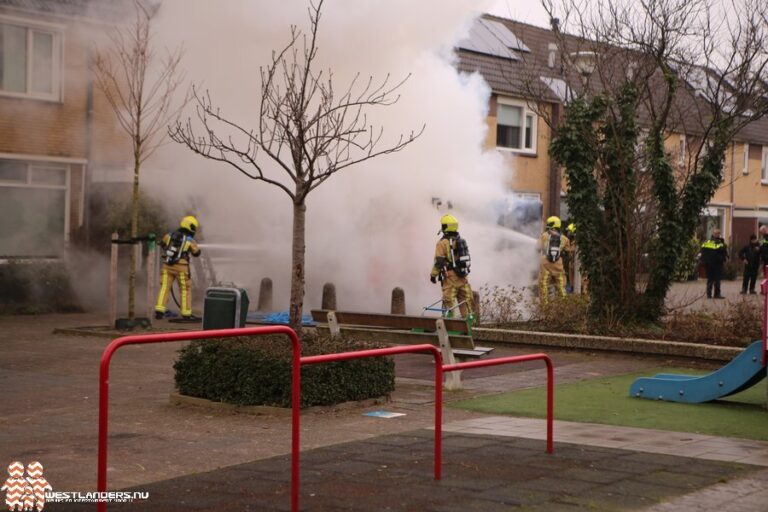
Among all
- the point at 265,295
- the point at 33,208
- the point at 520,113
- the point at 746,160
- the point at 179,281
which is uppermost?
the point at 520,113

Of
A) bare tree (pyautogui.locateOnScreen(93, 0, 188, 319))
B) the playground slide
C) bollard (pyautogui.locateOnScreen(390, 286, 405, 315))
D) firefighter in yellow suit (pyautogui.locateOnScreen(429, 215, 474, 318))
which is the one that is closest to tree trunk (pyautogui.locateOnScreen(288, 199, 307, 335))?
the playground slide

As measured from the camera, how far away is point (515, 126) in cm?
3173

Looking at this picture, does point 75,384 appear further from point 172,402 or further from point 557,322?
point 557,322

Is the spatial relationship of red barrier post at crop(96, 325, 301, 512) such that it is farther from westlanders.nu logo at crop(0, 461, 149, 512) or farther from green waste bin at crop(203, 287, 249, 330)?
green waste bin at crop(203, 287, 249, 330)

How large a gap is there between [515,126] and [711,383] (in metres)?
22.0

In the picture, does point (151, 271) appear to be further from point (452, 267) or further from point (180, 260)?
point (452, 267)

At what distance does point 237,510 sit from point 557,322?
401 inches

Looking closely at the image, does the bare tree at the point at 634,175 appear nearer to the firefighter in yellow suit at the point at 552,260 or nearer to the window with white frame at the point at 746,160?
the firefighter in yellow suit at the point at 552,260

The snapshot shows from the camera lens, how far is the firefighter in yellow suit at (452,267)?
15.9 metres

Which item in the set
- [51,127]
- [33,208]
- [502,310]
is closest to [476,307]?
[502,310]

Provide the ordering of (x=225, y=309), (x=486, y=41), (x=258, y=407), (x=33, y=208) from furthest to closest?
(x=486, y=41)
(x=33, y=208)
(x=225, y=309)
(x=258, y=407)

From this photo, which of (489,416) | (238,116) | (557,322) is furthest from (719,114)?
(238,116)

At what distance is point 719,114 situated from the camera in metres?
15.6

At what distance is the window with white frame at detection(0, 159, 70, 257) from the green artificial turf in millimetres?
12843
